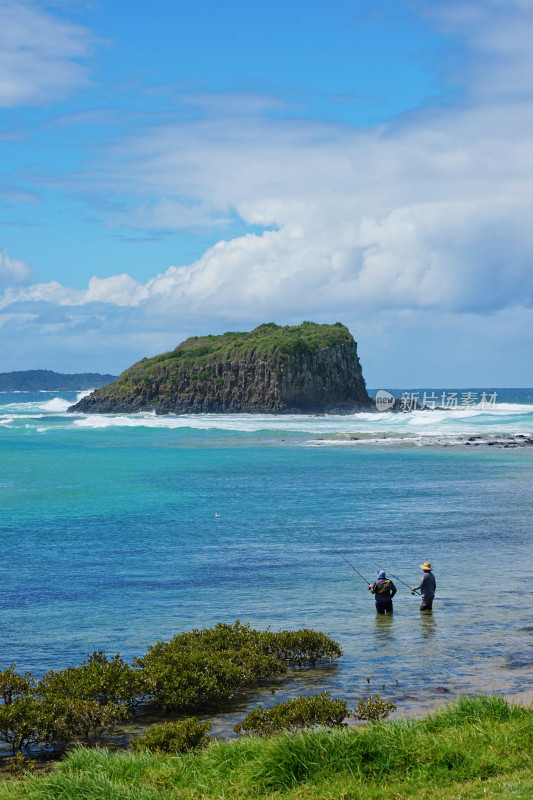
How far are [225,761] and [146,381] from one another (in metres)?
131

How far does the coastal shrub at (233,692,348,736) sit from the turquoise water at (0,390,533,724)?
5.56 feet

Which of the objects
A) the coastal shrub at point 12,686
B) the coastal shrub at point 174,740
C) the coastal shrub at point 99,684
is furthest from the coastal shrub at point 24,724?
the coastal shrub at point 174,740

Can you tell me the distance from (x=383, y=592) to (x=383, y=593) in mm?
49

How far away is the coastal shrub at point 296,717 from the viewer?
9039 millimetres

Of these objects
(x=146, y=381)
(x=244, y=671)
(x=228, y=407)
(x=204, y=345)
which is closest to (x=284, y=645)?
(x=244, y=671)

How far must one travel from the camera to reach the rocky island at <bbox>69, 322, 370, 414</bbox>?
124 meters

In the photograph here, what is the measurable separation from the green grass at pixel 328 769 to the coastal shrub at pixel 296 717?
0.95m

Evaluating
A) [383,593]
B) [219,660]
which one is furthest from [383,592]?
[219,660]

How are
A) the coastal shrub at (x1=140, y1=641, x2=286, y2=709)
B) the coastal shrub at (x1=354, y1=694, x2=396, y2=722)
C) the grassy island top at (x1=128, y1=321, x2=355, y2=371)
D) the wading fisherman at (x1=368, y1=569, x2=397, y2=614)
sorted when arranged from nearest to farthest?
the coastal shrub at (x1=354, y1=694, x2=396, y2=722), the coastal shrub at (x1=140, y1=641, x2=286, y2=709), the wading fisherman at (x1=368, y1=569, x2=397, y2=614), the grassy island top at (x1=128, y1=321, x2=355, y2=371)

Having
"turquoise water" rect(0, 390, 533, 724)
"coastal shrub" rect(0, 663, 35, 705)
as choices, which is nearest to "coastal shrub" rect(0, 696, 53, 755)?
"coastal shrub" rect(0, 663, 35, 705)

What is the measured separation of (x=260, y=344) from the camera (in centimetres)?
13562

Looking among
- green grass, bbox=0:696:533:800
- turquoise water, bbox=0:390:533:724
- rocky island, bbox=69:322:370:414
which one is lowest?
turquoise water, bbox=0:390:533:724

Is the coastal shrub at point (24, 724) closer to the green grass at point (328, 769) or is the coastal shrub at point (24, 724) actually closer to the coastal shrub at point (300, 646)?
the green grass at point (328, 769)

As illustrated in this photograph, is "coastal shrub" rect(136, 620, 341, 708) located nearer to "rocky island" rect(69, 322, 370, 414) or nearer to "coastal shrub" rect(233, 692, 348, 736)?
"coastal shrub" rect(233, 692, 348, 736)
